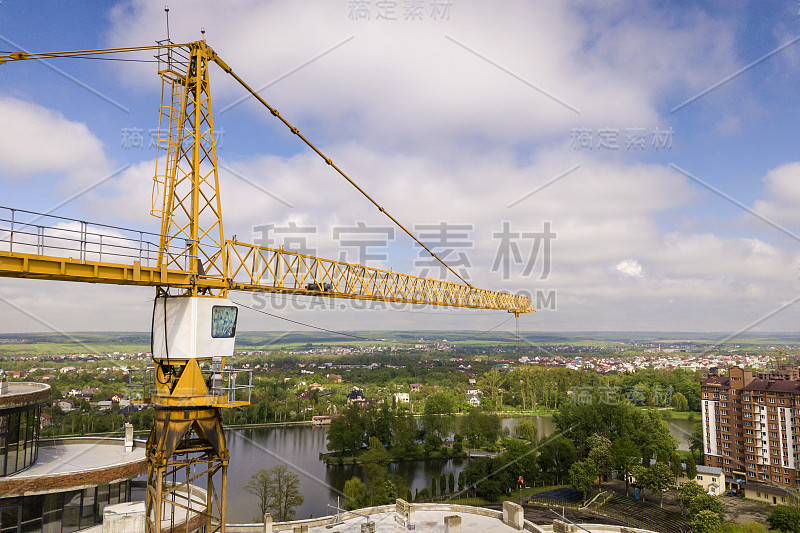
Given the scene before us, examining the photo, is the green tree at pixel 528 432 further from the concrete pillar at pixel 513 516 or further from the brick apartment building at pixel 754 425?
the concrete pillar at pixel 513 516

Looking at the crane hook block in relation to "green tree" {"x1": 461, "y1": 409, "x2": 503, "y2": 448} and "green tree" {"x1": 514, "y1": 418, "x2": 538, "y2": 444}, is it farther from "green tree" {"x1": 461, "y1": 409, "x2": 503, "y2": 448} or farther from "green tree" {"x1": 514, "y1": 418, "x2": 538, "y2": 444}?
"green tree" {"x1": 514, "y1": 418, "x2": 538, "y2": 444}

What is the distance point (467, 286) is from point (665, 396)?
40.1 meters

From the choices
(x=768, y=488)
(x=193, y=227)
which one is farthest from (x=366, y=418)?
(x=193, y=227)

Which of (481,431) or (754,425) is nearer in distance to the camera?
(754,425)

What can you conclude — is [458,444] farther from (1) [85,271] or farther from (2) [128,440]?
(1) [85,271]

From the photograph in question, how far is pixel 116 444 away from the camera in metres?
16.8

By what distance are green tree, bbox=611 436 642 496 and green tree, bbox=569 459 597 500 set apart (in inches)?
77.9

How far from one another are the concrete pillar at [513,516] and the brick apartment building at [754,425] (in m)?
25.6

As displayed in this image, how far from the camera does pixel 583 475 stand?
2834 cm

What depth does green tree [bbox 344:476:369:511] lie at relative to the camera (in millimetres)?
24469

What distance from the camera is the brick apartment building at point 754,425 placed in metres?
29.1

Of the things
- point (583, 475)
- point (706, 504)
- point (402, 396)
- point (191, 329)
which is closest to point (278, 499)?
point (583, 475)

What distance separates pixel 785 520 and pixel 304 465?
28.7 m

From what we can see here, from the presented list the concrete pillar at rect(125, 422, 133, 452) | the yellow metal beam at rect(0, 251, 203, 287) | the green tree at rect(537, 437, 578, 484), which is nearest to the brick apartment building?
the green tree at rect(537, 437, 578, 484)
